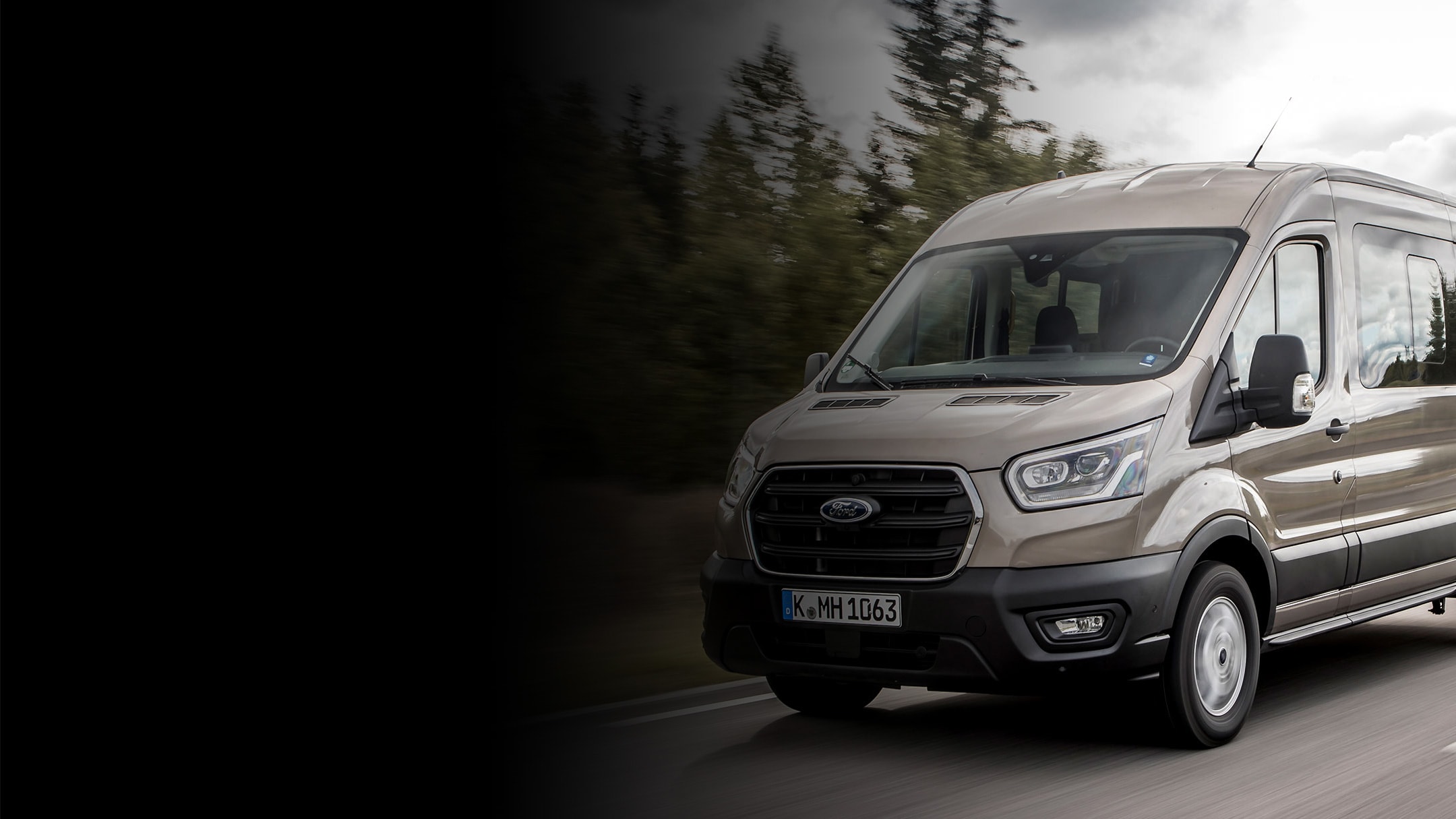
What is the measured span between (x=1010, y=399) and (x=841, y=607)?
101 cm

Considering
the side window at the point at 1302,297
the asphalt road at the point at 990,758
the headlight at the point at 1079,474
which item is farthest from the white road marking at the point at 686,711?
the side window at the point at 1302,297

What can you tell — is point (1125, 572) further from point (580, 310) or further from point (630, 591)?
point (630, 591)

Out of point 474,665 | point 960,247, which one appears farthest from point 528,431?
point 960,247

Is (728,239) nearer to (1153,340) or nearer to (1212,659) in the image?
(1153,340)

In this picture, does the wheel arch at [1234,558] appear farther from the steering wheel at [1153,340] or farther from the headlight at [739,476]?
the headlight at [739,476]

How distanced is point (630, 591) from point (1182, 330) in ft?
14.0

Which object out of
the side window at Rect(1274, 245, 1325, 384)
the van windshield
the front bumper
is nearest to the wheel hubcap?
the front bumper

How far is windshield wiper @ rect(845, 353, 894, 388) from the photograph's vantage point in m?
5.73

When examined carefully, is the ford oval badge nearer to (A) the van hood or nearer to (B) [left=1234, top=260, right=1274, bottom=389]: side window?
(A) the van hood

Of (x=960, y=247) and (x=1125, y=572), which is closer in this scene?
(x=1125, y=572)

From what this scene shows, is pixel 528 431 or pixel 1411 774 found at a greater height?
pixel 528 431

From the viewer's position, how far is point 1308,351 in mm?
5961

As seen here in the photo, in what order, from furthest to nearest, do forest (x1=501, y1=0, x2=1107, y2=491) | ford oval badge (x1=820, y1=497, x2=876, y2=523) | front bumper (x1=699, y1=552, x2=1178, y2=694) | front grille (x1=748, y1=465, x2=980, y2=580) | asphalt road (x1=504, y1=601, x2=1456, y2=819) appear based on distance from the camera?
forest (x1=501, y1=0, x2=1107, y2=491), ford oval badge (x1=820, y1=497, x2=876, y2=523), front grille (x1=748, y1=465, x2=980, y2=580), front bumper (x1=699, y1=552, x2=1178, y2=694), asphalt road (x1=504, y1=601, x2=1456, y2=819)

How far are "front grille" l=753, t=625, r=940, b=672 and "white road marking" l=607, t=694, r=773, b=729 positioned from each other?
2.69 feet
